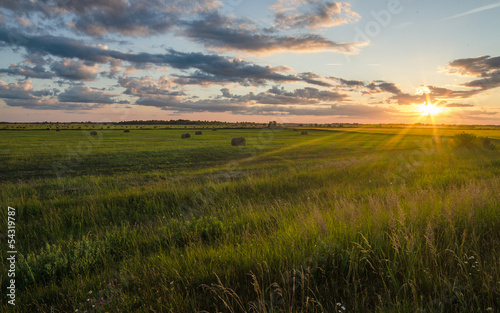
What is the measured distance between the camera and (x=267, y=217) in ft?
20.0

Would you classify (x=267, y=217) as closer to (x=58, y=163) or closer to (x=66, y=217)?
(x=66, y=217)

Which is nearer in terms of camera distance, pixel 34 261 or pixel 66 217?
pixel 34 261

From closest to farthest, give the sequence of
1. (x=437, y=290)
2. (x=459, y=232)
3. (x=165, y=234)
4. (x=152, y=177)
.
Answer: (x=437, y=290), (x=459, y=232), (x=165, y=234), (x=152, y=177)

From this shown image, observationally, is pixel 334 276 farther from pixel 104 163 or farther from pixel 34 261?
pixel 104 163

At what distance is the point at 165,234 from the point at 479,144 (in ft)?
119

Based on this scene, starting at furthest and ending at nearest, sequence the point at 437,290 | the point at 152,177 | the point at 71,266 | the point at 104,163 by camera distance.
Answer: the point at 104,163
the point at 152,177
the point at 71,266
the point at 437,290

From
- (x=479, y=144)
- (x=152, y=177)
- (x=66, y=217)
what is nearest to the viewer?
(x=66, y=217)

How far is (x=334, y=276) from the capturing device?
10.8 ft

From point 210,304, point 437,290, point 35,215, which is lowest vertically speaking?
point 35,215

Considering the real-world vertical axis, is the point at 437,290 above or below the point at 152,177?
above

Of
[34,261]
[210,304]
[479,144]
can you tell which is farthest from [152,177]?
[479,144]

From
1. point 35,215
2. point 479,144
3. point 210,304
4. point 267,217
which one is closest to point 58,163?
point 35,215

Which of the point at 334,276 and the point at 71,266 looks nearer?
the point at 334,276

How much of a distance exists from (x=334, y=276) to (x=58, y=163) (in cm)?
2665
